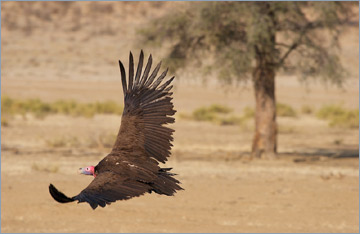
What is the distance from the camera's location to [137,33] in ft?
66.7

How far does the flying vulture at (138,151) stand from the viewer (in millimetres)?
7645

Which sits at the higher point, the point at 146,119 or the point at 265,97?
the point at 265,97

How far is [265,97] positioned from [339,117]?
1202 centimetres

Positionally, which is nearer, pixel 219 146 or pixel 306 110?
pixel 219 146

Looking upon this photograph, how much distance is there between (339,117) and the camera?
104 ft

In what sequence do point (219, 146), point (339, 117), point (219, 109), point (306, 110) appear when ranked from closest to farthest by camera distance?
point (219, 146), point (339, 117), point (219, 109), point (306, 110)

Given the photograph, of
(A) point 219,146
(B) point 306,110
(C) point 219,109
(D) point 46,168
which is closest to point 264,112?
(A) point 219,146

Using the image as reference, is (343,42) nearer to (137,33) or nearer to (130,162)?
(137,33)

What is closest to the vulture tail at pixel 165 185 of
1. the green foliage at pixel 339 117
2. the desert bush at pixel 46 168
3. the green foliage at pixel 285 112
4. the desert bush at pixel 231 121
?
the desert bush at pixel 46 168

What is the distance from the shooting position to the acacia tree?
19.4m

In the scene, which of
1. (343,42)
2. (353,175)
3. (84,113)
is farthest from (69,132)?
(343,42)

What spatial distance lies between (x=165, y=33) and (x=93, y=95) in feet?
78.5

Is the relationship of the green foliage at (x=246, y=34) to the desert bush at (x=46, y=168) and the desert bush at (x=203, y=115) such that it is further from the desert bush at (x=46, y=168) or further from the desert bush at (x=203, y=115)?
the desert bush at (x=203, y=115)

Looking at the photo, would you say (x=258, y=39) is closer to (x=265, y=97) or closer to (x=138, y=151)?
(x=265, y=97)
